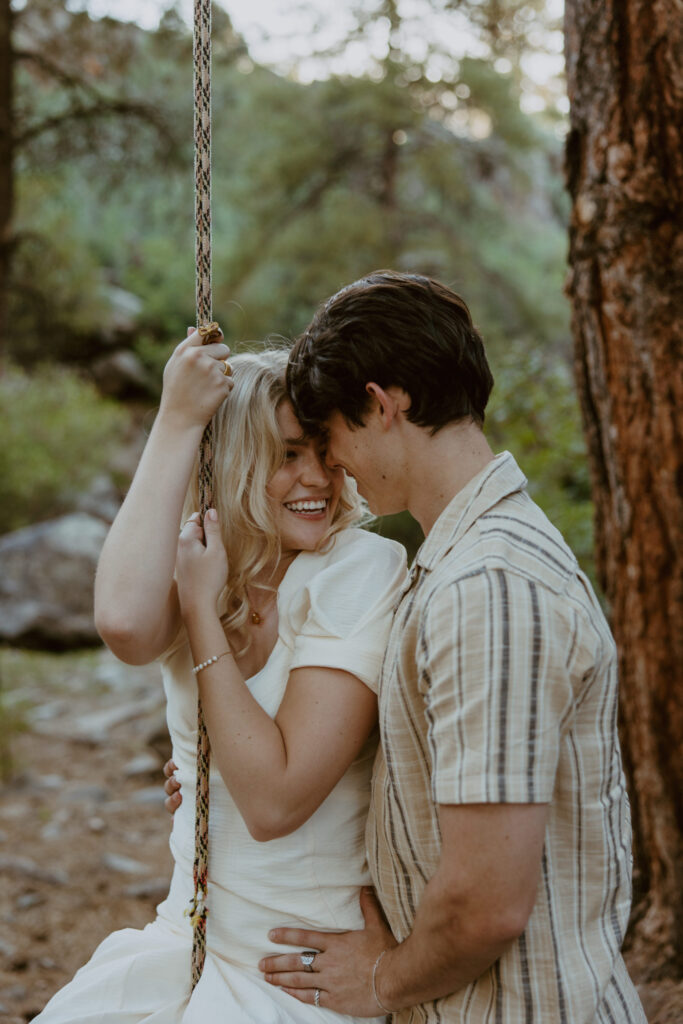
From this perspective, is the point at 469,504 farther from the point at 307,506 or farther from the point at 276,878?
the point at 276,878

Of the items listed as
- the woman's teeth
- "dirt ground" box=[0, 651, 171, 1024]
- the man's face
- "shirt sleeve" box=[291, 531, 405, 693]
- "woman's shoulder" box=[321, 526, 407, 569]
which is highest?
the man's face

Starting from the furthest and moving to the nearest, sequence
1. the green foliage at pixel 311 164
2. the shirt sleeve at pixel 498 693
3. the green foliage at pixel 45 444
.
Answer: the green foliage at pixel 45 444, the green foliage at pixel 311 164, the shirt sleeve at pixel 498 693

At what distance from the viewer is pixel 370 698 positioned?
173 cm

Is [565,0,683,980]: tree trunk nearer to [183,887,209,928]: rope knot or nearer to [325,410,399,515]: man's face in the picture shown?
[325,410,399,515]: man's face

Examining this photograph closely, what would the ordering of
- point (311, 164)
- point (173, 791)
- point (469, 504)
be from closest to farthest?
point (469, 504) < point (173, 791) < point (311, 164)

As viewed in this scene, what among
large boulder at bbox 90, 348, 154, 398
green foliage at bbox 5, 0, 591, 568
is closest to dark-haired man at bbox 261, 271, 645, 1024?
green foliage at bbox 5, 0, 591, 568

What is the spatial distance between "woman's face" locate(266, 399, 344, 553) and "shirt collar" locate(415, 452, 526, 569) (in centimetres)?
42

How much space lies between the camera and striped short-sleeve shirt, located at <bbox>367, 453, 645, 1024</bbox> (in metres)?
1.37

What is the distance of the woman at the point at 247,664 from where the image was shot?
171 centimetres

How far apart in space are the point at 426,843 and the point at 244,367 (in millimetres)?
1043

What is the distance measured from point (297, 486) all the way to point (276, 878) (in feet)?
2.59

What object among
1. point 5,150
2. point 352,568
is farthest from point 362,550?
point 5,150

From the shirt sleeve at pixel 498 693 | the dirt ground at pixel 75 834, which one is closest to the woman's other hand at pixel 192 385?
the shirt sleeve at pixel 498 693

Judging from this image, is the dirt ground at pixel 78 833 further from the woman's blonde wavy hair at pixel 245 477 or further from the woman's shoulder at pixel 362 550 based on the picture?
the woman's blonde wavy hair at pixel 245 477
